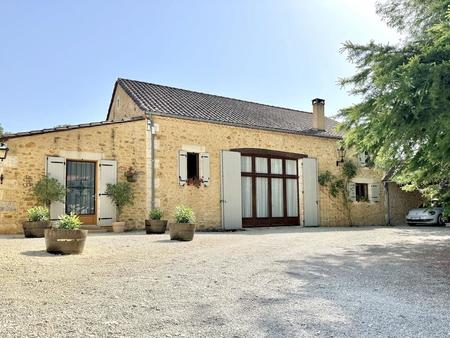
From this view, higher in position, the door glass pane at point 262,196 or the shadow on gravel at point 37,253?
the door glass pane at point 262,196

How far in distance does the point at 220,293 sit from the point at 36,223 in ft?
19.4

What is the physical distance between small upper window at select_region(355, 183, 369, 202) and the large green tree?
921 centimetres

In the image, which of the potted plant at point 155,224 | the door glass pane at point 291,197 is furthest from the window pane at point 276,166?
the potted plant at point 155,224

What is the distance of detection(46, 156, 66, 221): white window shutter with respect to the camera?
378 inches

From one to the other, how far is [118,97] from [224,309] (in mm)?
12241

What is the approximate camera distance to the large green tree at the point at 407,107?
14.7ft

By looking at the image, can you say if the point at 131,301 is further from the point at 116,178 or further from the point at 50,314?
the point at 116,178

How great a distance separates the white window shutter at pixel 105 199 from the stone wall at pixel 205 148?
1292mm

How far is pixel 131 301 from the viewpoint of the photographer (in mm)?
3488

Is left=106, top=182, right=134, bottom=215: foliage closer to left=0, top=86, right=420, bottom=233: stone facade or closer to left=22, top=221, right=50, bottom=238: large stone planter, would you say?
left=0, top=86, right=420, bottom=233: stone facade

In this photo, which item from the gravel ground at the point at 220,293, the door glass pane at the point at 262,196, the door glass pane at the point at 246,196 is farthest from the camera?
the door glass pane at the point at 262,196

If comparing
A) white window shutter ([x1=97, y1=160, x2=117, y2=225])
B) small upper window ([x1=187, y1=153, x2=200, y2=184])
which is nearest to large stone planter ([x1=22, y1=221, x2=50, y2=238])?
white window shutter ([x1=97, y1=160, x2=117, y2=225])

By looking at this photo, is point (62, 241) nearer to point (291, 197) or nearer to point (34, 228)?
point (34, 228)

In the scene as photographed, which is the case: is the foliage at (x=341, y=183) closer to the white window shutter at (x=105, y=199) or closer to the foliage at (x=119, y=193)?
the foliage at (x=119, y=193)
